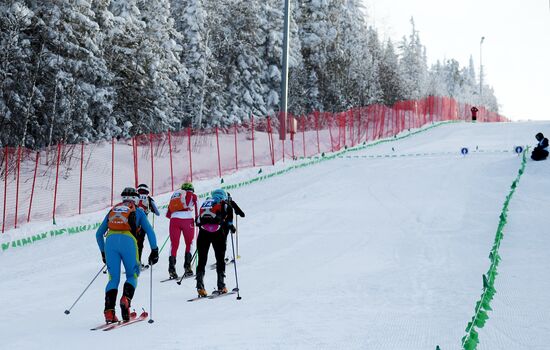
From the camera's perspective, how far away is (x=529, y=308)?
28.0 ft

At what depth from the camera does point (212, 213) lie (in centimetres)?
1013

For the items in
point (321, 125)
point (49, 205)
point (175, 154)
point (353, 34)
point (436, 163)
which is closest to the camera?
point (49, 205)

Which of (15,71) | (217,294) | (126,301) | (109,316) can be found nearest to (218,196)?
(217,294)

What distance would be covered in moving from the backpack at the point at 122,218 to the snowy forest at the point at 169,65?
2130 cm

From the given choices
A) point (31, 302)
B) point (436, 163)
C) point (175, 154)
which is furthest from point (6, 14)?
point (31, 302)

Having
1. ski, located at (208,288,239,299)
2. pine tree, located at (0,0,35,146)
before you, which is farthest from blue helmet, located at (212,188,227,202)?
pine tree, located at (0,0,35,146)

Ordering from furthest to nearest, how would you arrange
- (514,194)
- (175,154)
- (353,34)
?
1. (353,34)
2. (175,154)
3. (514,194)

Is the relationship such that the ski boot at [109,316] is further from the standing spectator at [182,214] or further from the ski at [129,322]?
the standing spectator at [182,214]

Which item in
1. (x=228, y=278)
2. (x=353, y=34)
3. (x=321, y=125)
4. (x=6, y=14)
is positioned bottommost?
(x=228, y=278)

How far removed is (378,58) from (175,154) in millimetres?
54112

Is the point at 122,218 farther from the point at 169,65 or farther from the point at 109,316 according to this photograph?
the point at 169,65

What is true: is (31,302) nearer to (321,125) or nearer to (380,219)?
(380,219)

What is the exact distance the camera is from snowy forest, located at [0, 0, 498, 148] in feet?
99.1

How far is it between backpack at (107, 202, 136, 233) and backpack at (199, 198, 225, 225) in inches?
67.4
